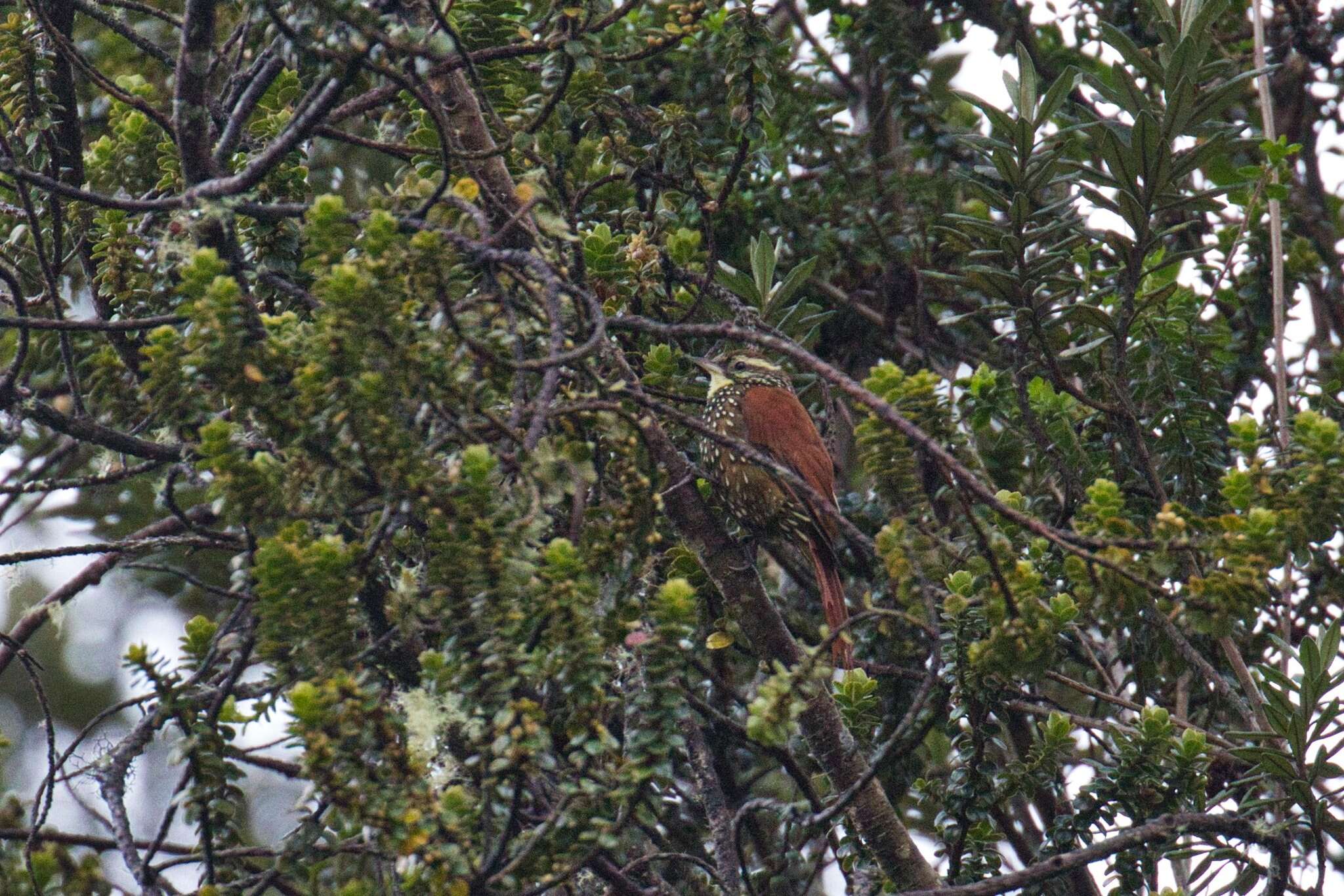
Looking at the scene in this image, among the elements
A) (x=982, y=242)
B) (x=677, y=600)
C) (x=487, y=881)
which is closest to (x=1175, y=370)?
(x=982, y=242)

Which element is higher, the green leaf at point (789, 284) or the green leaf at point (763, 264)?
the green leaf at point (763, 264)

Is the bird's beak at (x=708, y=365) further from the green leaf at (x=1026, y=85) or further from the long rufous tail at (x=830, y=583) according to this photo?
the green leaf at (x=1026, y=85)

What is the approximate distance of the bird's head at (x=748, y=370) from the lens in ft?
12.8

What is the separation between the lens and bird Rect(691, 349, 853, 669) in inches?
146

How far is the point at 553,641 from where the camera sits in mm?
1764

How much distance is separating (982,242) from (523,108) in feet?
4.35

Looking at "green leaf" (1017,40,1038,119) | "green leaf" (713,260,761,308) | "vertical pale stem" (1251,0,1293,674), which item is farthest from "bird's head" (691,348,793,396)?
"vertical pale stem" (1251,0,1293,674)

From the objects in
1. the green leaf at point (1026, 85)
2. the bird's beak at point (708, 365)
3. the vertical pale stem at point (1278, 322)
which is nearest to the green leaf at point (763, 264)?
the bird's beak at point (708, 365)

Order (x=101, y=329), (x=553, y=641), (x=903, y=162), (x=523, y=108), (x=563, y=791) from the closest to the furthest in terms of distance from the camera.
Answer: (x=553, y=641) < (x=563, y=791) < (x=101, y=329) < (x=523, y=108) < (x=903, y=162)

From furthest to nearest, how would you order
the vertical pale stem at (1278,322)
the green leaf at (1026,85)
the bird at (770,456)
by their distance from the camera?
the bird at (770,456) < the green leaf at (1026,85) < the vertical pale stem at (1278,322)

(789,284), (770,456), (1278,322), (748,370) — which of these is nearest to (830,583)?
(770,456)

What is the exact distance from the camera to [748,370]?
3.96 meters

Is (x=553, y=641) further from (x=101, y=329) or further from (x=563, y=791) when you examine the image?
(x=101, y=329)

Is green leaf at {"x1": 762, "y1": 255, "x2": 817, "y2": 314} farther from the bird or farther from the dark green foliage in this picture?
the bird
